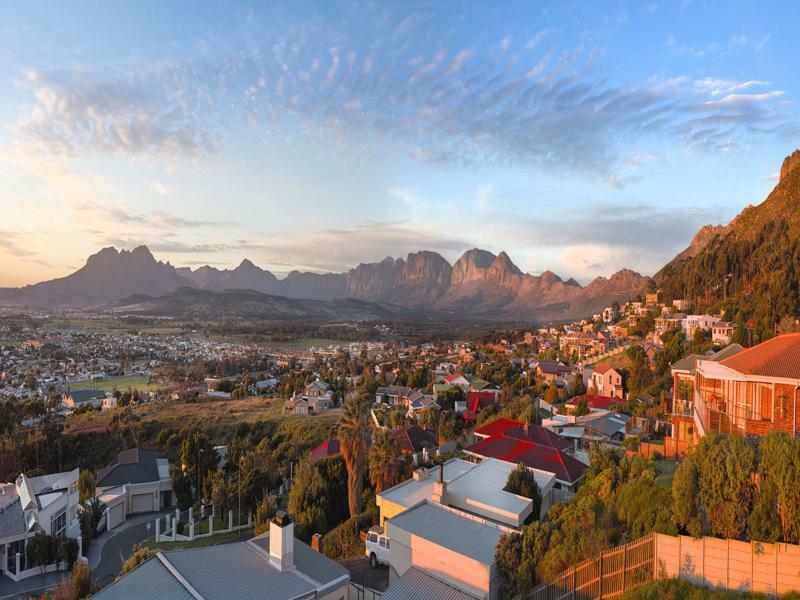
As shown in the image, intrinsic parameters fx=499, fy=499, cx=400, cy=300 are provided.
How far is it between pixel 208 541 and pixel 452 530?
10.7 meters

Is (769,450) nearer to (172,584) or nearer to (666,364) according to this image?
(172,584)

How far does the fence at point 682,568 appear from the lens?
7070mm

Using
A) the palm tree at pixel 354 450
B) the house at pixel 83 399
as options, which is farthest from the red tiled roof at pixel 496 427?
the house at pixel 83 399

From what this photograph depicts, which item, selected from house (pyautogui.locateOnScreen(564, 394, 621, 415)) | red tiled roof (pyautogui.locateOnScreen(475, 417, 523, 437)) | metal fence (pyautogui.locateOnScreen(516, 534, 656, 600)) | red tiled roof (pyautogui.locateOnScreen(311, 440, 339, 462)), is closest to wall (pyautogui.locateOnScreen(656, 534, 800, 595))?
metal fence (pyautogui.locateOnScreen(516, 534, 656, 600))

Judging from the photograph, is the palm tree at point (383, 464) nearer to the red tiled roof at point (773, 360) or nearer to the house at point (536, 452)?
the house at point (536, 452)

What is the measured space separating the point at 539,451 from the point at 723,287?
38.2m

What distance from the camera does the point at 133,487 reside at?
75.2 ft

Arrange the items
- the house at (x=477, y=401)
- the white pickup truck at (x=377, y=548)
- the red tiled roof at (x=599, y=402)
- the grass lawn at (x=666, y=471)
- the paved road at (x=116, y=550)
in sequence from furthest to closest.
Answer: the house at (x=477, y=401) < the red tiled roof at (x=599, y=402) < the paved road at (x=116, y=550) < the white pickup truck at (x=377, y=548) < the grass lawn at (x=666, y=471)

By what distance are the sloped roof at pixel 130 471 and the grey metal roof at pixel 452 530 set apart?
16.8 metres

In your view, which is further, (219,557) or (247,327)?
(247,327)

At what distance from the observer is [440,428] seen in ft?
96.6

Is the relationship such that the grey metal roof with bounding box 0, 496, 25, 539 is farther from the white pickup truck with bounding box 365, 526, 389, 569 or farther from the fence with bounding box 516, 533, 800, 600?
the fence with bounding box 516, 533, 800, 600

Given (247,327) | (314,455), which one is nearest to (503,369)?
(314,455)

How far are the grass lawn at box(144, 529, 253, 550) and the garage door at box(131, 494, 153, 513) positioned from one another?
16.8ft
